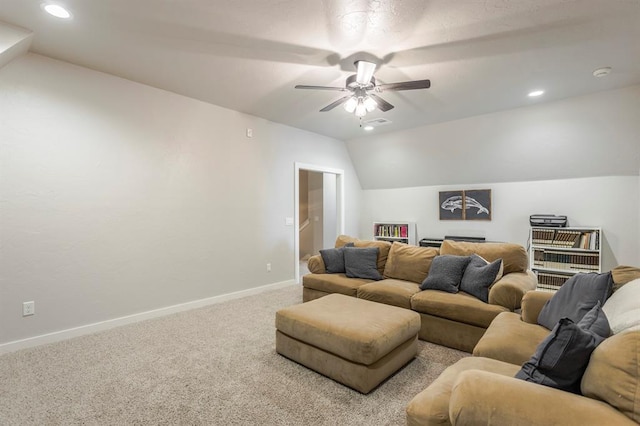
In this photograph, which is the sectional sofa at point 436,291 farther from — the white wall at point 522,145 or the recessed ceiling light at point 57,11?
the recessed ceiling light at point 57,11

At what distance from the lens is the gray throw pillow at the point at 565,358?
1133 millimetres

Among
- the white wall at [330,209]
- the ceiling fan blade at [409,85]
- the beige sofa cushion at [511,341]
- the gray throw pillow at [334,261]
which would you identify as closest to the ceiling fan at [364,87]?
the ceiling fan blade at [409,85]

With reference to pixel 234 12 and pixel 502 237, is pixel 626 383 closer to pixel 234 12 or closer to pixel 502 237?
pixel 234 12

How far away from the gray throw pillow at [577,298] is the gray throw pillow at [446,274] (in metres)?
0.90

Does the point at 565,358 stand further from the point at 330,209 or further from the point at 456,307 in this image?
the point at 330,209

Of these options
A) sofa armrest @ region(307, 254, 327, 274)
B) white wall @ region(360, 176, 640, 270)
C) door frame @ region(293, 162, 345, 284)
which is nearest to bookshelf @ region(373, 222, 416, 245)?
white wall @ region(360, 176, 640, 270)

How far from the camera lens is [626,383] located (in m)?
0.99

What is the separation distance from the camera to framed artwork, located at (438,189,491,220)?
5.25 m

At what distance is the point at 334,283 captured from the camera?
3.62m

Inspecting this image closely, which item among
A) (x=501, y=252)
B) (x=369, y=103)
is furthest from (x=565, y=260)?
(x=369, y=103)

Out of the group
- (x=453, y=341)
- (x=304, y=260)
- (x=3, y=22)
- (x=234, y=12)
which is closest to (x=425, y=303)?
(x=453, y=341)

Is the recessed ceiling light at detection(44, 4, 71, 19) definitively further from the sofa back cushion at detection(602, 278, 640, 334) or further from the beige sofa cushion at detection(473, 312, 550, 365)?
the sofa back cushion at detection(602, 278, 640, 334)

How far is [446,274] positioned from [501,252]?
666mm

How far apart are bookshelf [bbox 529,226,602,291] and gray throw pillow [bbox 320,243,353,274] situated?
3.03 m
